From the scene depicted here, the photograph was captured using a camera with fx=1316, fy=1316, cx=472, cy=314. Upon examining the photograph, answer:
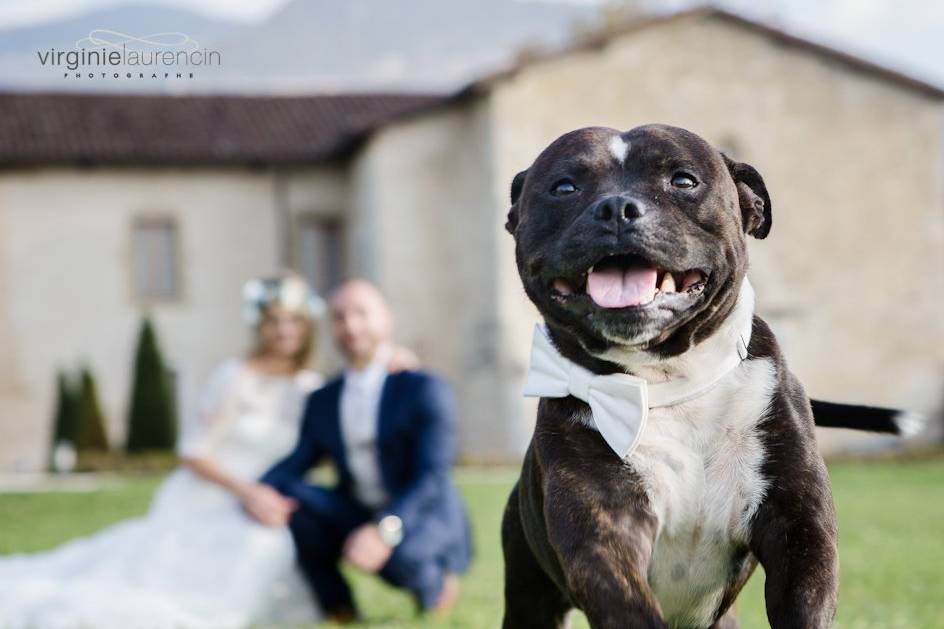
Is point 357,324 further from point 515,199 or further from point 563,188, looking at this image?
point 563,188

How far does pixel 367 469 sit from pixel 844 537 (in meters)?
4.70

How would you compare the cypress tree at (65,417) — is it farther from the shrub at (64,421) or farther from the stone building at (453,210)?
the stone building at (453,210)

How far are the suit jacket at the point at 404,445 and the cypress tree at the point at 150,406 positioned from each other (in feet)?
60.7

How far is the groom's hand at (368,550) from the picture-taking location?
22.0 feet

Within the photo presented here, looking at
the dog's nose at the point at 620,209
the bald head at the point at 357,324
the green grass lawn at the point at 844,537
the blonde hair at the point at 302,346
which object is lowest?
the green grass lawn at the point at 844,537

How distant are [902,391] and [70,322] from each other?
17.4 metres

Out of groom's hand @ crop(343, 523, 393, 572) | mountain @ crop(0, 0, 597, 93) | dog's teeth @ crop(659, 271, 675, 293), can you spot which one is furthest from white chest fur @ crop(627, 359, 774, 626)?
A: mountain @ crop(0, 0, 597, 93)

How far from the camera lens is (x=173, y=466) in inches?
910

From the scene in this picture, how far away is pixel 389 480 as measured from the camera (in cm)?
722


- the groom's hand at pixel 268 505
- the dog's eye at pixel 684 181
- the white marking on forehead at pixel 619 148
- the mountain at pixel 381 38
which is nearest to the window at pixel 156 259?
the mountain at pixel 381 38

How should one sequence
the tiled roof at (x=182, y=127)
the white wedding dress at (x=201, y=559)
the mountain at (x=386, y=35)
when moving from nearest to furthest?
the white wedding dress at (x=201, y=559)
the tiled roof at (x=182, y=127)
the mountain at (x=386, y=35)

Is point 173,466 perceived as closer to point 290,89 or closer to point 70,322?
point 70,322

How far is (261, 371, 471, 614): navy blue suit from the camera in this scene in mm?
7094

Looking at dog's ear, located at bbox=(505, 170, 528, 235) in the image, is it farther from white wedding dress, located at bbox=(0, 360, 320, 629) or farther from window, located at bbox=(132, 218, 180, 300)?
window, located at bbox=(132, 218, 180, 300)
